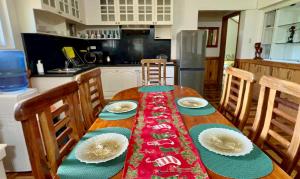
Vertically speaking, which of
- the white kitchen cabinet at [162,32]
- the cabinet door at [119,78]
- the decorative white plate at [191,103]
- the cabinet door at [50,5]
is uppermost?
the cabinet door at [50,5]

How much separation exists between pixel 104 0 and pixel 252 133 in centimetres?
364

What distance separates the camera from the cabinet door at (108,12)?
11.8 feet

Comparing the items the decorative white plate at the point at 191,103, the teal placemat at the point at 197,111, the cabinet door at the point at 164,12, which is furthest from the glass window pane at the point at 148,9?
the teal placemat at the point at 197,111

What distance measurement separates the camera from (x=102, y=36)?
3.90 m

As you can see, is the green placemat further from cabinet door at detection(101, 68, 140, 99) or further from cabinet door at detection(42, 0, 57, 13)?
cabinet door at detection(101, 68, 140, 99)

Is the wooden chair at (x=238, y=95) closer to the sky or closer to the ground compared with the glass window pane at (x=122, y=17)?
closer to the ground

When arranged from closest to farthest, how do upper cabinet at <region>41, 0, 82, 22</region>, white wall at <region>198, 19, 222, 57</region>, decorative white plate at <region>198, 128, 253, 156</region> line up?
decorative white plate at <region>198, 128, 253, 156</region> < upper cabinet at <region>41, 0, 82, 22</region> < white wall at <region>198, 19, 222, 57</region>

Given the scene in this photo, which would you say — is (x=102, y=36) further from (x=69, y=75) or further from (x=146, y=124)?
(x=146, y=124)

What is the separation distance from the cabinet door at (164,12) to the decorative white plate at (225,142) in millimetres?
3133

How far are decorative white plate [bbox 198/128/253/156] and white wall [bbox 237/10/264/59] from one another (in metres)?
3.64

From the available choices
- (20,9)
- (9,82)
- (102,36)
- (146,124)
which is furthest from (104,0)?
(146,124)

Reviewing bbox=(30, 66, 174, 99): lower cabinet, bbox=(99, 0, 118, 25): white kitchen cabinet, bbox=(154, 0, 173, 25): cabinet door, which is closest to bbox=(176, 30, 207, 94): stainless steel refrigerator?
bbox=(30, 66, 174, 99): lower cabinet

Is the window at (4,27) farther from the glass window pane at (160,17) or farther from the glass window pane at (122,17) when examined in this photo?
the glass window pane at (160,17)

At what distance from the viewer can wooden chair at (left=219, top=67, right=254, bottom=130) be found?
1284 millimetres
